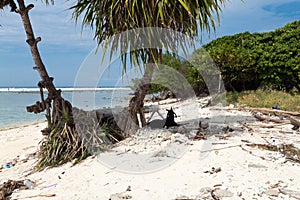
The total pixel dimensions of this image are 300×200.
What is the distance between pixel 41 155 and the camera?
4.48 meters

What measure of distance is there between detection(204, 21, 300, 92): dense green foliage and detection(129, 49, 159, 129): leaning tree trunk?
23.1 ft

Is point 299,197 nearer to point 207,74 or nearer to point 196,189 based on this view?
point 196,189

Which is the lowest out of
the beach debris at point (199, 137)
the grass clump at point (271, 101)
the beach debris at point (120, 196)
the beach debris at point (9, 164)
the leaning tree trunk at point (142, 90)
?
the beach debris at point (9, 164)

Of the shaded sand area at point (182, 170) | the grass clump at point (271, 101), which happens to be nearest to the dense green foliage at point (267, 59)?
the grass clump at point (271, 101)

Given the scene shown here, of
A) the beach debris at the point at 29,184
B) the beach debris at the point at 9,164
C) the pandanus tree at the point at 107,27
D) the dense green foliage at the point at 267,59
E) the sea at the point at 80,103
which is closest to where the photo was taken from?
the beach debris at the point at 29,184

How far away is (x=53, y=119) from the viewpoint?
15.7 ft

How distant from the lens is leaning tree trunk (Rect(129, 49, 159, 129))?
4.72 metres

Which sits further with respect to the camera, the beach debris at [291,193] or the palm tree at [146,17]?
the palm tree at [146,17]

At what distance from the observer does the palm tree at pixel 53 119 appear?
169 inches

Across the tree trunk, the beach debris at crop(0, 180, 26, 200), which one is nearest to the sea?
the tree trunk

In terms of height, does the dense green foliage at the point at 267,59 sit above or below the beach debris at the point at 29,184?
above

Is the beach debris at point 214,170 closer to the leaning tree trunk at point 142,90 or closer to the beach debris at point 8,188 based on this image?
the leaning tree trunk at point 142,90

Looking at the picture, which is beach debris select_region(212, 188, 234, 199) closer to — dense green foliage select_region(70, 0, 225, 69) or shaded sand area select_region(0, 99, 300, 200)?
shaded sand area select_region(0, 99, 300, 200)

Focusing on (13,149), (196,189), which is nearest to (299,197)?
(196,189)
